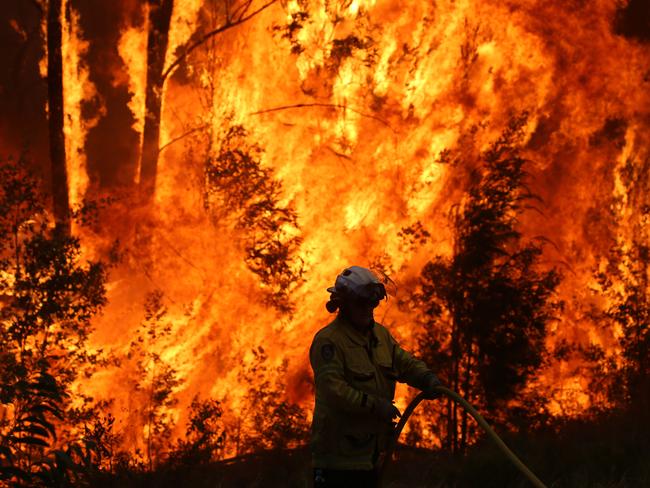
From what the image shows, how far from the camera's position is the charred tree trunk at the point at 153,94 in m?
8.53

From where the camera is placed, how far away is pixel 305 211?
904 centimetres

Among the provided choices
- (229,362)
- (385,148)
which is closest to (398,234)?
(385,148)

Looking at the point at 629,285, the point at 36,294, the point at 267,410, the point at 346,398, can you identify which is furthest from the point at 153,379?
the point at 629,285

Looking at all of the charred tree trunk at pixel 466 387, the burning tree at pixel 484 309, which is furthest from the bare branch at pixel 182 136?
the charred tree trunk at pixel 466 387

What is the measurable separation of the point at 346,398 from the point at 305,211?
540 centimetres

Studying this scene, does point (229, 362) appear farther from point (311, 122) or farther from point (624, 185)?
point (624, 185)

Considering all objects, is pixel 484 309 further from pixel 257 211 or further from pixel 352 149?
pixel 257 211

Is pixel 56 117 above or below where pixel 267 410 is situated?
above

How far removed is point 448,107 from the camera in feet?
31.1

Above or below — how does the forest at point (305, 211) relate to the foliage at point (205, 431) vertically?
above

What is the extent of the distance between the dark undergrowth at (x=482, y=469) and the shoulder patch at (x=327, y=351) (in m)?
2.40

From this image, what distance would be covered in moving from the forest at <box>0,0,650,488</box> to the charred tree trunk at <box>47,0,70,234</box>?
0.02m

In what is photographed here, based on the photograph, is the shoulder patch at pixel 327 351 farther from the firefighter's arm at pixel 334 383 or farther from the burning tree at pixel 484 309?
the burning tree at pixel 484 309

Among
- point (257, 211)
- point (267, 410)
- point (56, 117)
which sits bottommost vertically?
point (267, 410)
